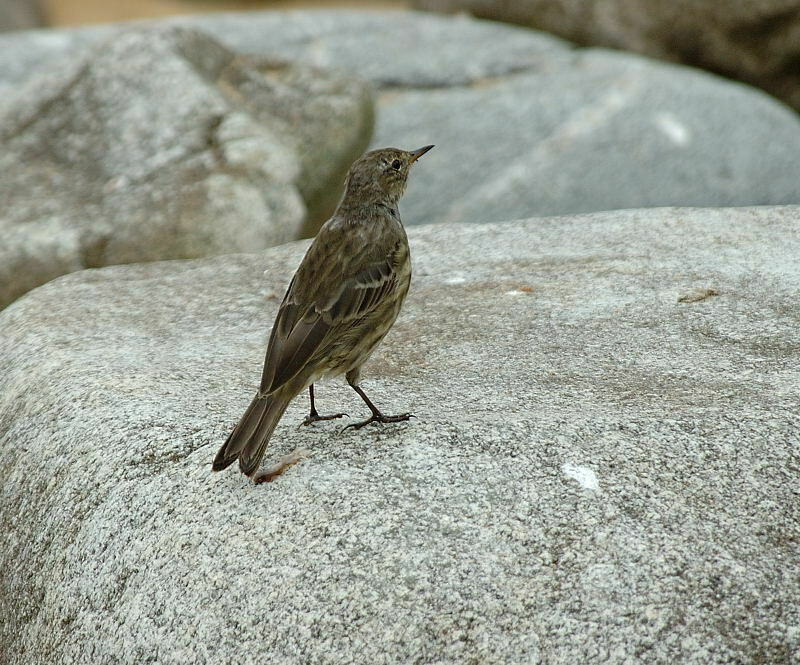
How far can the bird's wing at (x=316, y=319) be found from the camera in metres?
2.88

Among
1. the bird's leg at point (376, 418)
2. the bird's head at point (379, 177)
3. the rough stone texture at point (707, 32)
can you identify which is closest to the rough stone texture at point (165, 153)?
the bird's head at point (379, 177)

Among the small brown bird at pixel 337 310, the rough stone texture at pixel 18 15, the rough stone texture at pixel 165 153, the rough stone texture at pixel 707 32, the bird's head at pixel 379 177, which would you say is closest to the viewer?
the small brown bird at pixel 337 310

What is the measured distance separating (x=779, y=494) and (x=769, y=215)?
2.22m

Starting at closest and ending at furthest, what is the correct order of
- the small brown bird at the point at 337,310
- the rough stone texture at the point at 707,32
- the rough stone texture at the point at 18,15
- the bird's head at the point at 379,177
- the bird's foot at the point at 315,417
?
1. the small brown bird at the point at 337,310
2. the bird's foot at the point at 315,417
3. the bird's head at the point at 379,177
4. the rough stone texture at the point at 707,32
5. the rough stone texture at the point at 18,15

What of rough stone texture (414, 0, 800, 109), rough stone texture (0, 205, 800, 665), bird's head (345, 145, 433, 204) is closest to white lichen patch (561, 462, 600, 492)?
rough stone texture (0, 205, 800, 665)

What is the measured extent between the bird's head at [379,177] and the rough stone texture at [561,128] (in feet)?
10.9

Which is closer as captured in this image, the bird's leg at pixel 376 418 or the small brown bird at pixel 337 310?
the small brown bird at pixel 337 310

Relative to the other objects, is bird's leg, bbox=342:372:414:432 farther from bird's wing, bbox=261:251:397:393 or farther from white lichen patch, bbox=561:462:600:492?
white lichen patch, bbox=561:462:600:492

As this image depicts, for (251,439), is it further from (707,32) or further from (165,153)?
(707,32)

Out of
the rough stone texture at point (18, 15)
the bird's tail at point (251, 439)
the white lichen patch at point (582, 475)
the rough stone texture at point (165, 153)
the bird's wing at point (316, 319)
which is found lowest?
the rough stone texture at point (18, 15)

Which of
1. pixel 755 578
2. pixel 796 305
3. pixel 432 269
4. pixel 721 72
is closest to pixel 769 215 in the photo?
pixel 796 305

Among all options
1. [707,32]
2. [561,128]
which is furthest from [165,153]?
[707,32]

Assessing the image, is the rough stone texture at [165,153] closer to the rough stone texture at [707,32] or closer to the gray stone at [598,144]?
the gray stone at [598,144]

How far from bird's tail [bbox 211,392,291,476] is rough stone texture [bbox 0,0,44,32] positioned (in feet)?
43.7
